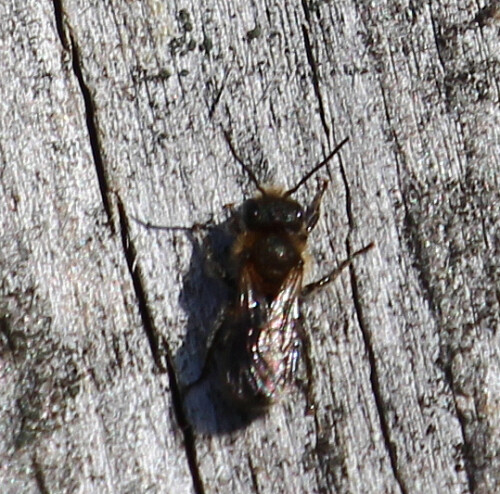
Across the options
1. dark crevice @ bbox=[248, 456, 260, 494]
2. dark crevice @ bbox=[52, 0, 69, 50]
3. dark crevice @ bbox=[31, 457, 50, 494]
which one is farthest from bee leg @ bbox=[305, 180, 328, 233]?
dark crevice @ bbox=[31, 457, 50, 494]

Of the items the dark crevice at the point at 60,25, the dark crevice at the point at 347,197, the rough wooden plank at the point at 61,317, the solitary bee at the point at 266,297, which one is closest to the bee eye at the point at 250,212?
the solitary bee at the point at 266,297

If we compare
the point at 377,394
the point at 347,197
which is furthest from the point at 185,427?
the point at 347,197

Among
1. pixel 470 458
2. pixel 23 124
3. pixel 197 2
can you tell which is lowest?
pixel 470 458

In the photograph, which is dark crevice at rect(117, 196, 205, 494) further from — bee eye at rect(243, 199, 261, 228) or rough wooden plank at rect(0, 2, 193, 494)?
bee eye at rect(243, 199, 261, 228)

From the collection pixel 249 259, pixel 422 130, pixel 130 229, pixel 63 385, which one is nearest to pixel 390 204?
pixel 422 130

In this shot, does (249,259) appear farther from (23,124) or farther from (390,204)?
(23,124)

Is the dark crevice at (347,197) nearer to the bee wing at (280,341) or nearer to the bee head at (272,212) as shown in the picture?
the bee head at (272,212)
